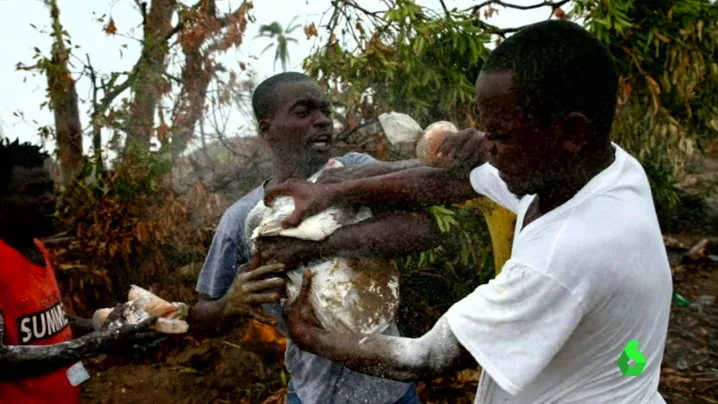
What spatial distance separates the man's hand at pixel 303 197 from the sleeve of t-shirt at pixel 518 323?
0.73m

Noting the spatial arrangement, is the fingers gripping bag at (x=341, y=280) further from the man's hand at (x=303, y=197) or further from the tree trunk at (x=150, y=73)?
the tree trunk at (x=150, y=73)

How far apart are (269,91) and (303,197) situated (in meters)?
0.61

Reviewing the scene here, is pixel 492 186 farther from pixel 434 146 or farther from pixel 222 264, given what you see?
pixel 222 264

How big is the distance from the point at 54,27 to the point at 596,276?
18.3ft

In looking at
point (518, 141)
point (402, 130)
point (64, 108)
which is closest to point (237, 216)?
point (402, 130)

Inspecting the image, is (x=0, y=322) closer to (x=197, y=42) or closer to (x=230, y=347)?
(x=230, y=347)

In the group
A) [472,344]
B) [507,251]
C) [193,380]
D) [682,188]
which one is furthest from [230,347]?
[682,188]

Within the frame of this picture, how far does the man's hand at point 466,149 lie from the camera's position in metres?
1.83

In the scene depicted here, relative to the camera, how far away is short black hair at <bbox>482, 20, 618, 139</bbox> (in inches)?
49.1

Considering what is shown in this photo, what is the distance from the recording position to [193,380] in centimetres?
493

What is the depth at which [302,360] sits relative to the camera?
217cm

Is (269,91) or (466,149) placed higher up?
(269,91)

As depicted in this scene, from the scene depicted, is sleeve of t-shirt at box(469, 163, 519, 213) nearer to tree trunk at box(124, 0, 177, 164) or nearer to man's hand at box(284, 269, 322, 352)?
man's hand at box(284, 269, 322, 352)

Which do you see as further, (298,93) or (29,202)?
(29,202)
